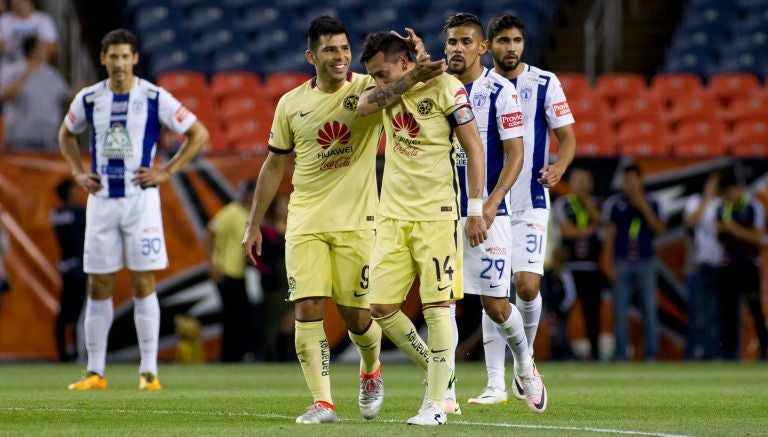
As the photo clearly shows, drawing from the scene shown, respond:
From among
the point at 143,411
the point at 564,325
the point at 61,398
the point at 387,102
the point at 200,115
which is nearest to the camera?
the point at 387,102

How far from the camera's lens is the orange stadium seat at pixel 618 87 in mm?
20016

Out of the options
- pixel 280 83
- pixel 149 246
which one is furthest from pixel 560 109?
pixel 280 83

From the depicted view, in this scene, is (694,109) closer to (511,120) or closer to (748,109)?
(748,109)

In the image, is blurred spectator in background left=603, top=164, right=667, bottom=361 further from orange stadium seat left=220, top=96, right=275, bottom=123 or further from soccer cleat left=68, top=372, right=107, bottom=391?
soccer cleat left=68, top=372, right=107, bottom=391

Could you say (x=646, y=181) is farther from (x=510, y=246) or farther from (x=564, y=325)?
(x=510, y=246)

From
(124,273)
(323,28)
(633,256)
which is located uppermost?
(323,28)

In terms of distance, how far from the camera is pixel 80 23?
72.5 ft

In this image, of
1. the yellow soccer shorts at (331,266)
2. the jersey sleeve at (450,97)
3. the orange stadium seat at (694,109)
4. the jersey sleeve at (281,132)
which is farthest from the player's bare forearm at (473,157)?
the orange stadium seat at (694,109)

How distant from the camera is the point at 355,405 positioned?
9.38 meters

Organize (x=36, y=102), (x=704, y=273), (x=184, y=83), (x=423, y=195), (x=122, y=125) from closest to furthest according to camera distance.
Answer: (x=423, y=195) → (x=122, y=125) → (x=704, y=273) → (x=36, y=102) → (x=184, y=83)

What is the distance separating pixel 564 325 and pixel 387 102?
9.73m

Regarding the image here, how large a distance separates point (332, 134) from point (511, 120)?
4.83ft

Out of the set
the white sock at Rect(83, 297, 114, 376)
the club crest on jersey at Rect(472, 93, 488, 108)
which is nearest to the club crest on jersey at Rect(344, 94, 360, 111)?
the club crest on jersey at Rect(472, 93, 488, 108)

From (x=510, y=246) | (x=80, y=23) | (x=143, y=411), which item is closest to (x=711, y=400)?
(x=510, y=246)
